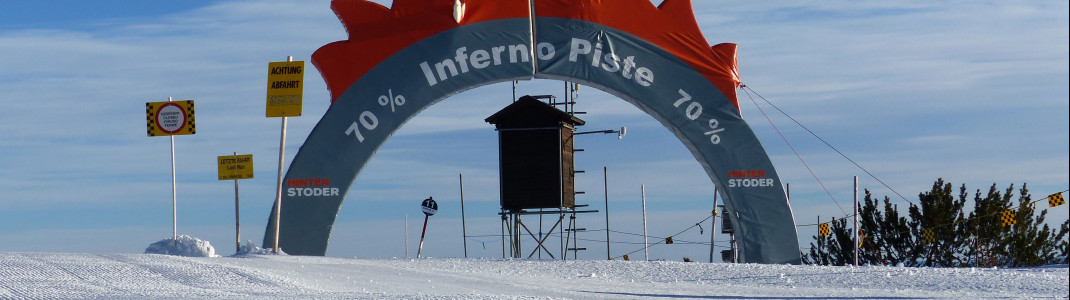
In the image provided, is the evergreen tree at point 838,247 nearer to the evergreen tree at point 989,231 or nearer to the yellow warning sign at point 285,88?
the evergreen tree at point 989,231

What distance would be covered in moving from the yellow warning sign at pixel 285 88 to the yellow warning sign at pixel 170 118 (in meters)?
1.61

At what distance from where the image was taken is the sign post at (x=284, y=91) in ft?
51.6

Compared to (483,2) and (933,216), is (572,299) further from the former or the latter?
(933,216)

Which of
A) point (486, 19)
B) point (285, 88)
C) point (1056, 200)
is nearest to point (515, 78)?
point (486, 19)

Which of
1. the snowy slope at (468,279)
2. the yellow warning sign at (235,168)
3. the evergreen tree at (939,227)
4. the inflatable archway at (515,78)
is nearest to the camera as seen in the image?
the snowy slope at (468,279)

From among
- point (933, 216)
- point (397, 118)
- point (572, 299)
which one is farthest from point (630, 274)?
point (933, 216)

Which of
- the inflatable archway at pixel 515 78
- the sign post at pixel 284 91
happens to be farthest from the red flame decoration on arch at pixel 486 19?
the sign post at pixel 284 91

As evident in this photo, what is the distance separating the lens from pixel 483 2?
17.8 m

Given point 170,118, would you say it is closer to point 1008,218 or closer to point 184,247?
point 184,247

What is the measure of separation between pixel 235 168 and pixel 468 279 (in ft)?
21.0

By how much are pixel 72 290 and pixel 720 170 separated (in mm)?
9794

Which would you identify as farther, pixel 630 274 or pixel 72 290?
pixel 630 274

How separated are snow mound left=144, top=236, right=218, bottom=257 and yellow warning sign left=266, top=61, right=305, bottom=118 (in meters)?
1.91

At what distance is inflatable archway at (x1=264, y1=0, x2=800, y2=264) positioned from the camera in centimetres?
1750
